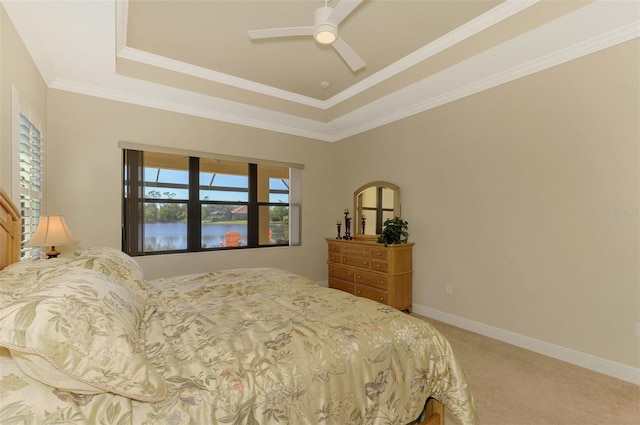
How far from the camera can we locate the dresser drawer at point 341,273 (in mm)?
4373

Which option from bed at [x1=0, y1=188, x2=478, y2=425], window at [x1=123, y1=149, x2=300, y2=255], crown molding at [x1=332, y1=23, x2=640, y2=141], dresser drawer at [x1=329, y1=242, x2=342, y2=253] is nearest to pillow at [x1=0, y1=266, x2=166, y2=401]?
bed at [x1=0, y1=188, x2=478, y2=425]

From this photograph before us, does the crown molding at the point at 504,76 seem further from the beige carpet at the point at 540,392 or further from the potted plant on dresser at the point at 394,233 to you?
the beige carpet at the point at 540,392

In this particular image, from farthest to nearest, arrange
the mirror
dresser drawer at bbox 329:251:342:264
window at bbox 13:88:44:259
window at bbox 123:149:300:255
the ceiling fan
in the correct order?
dresser drawer at bbox 329:251:342:264 → the mirror → window at bbox 123:149:300:255 → window at bbox 13:88:44:259 → the ceiling fan

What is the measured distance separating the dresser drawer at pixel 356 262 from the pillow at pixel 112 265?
271 cm

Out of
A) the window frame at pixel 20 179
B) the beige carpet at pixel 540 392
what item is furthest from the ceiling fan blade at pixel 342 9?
the beige carpet at pixel 540 392

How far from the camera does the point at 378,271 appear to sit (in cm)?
399

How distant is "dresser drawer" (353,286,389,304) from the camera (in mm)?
3887

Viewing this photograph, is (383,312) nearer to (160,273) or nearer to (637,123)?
(637,123)

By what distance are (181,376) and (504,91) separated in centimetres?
367

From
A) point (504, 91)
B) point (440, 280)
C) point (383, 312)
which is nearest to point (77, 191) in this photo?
point (383, 312)

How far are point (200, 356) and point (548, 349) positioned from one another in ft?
10.2

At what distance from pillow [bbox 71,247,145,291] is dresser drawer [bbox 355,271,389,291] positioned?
2704mm

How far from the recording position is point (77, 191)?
349 centimetres

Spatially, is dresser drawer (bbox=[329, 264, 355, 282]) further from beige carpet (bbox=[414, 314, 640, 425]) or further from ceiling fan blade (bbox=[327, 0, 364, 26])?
ceiling fan blade (bbox=[327, 0, 364, 26])
